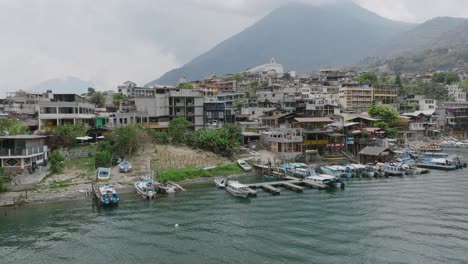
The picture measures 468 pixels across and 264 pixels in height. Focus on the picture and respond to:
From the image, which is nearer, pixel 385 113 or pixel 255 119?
pixel 255 119

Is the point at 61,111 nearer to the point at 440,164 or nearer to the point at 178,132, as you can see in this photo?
the point at 178,132

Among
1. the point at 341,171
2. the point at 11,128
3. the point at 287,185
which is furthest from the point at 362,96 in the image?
the point at 11,128

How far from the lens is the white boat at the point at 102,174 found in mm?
45097

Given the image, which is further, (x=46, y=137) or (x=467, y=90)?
(x=467, y=90)

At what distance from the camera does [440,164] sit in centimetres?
5781

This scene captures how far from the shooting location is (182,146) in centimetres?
6109

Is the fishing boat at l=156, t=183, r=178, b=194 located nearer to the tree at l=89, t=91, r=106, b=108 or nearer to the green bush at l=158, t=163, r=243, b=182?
the green bush at l=158, t=163, r=243, b=182

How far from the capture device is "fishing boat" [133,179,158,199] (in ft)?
131

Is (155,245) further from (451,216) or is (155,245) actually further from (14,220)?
(451,216)

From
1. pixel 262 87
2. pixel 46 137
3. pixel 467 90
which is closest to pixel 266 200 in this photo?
pixel 46 137

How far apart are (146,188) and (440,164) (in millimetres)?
43066

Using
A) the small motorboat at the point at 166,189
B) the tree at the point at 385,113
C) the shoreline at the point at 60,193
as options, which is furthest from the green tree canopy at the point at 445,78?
the shoreline at the point at 60,193

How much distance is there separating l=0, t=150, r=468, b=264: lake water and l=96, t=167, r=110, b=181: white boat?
5639 millimetres

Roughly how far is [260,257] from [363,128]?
2127 inches
